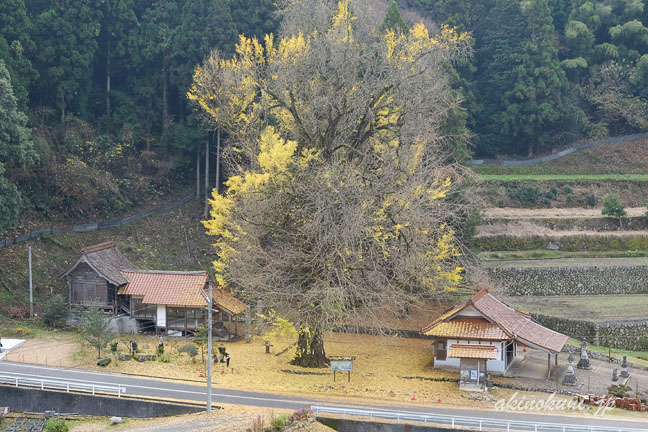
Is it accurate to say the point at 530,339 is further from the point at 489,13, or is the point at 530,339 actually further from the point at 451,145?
the point at 489,13

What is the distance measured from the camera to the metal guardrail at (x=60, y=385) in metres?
28.9

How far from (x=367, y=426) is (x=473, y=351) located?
6472 mm

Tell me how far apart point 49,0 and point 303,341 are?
29931mm

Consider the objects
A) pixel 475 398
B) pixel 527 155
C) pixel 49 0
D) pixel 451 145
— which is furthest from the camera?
pixel 527 155

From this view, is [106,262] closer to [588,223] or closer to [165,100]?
[165,100]

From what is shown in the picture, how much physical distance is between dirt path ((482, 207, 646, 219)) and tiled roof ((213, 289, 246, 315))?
21741 millimetres

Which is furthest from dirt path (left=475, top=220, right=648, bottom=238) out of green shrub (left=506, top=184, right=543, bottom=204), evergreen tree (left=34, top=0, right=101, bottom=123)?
evergreen tree (left=34, top=0, right=101, bottom=123)

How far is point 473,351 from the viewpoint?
3086 cm

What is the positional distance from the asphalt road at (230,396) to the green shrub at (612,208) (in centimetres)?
2939

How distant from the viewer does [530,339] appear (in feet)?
105

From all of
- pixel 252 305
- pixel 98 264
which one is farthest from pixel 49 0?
pixel 252 305

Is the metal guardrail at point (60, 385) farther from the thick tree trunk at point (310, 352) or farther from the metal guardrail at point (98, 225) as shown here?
the metal guardrail at point (98, 225)

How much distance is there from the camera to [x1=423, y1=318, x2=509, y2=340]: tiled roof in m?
31.5

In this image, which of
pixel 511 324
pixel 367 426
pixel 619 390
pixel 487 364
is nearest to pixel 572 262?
pixel 511 324
